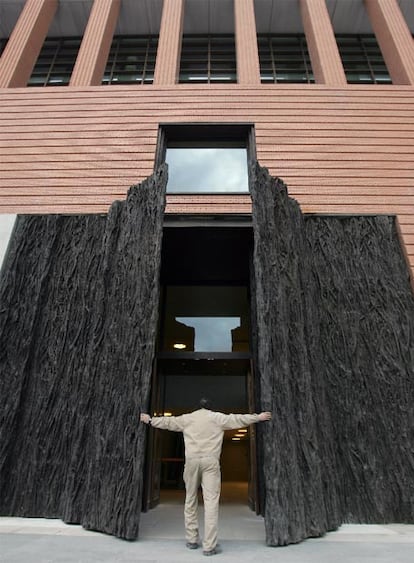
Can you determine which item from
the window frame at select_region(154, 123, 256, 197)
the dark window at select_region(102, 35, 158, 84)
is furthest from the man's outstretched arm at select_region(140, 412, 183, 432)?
the dark window at select_region(102, 35, 158, 84)

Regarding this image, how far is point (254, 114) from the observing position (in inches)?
331

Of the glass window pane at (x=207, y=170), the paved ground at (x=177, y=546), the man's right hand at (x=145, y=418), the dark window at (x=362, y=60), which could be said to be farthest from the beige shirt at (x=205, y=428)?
the dark window at (x=362, y=60)

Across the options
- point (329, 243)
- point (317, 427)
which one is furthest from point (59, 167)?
point (317, 427)

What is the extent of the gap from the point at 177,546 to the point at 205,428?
1.33m

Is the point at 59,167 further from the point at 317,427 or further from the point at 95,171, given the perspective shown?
the point at 317,427

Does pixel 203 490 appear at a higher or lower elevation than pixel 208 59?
lower

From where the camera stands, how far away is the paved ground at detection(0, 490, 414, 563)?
341 cm

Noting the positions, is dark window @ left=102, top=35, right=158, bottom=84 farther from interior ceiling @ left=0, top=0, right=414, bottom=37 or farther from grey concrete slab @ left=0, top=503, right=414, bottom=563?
grey concrete slab @ left=0, top=503, right=414, bottom=563

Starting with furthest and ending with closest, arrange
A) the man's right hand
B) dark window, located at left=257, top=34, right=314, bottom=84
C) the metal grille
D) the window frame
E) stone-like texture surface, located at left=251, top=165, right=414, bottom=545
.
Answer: dark window, located at left=257, top=34, right=314, bottom=84, the metal grille, the window frame, stone-like texture surface, located at left=251, top=165, right=414, bottom=545, the man's right hand

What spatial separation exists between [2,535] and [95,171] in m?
6.54

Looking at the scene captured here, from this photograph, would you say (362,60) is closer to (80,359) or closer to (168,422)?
(80,359)

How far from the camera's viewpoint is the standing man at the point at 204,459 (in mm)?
3816

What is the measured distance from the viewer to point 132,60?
12500mm

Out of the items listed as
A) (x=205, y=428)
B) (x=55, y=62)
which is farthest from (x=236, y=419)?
(x=55, y=62)
